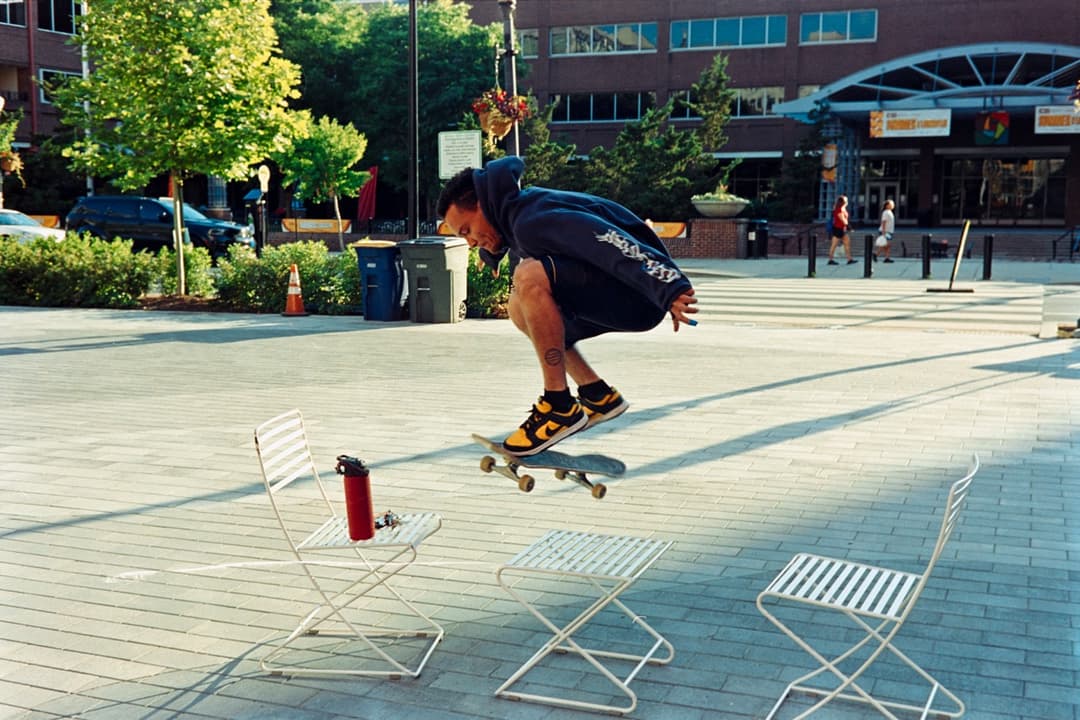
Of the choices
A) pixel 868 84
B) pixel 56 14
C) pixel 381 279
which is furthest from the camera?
pixel 56 14

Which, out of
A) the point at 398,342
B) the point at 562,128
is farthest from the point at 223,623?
the point at 562,128

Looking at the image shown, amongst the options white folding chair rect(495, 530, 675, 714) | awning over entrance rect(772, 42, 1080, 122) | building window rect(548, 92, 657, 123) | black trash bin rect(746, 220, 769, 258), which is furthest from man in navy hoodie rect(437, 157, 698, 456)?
building window rect(548, 92, 657, 123)

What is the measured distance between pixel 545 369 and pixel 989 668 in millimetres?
2367

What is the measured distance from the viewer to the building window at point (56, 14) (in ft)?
180

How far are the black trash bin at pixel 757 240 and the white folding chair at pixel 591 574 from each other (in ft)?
94.9

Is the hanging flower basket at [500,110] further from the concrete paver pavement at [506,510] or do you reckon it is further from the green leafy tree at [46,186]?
the green leafy tree at [46,186]

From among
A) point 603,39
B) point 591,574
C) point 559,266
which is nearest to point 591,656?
point 591,574

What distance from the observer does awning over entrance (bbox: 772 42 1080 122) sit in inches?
1677

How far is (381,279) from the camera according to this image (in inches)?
722

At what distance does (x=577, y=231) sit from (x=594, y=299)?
344 mm

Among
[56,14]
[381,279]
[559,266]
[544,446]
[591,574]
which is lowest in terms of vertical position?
[591,574]

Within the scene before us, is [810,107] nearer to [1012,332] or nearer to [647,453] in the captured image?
[1012,332]

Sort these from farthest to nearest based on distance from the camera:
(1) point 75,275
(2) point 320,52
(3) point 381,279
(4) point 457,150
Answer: (2) point 320,52, (1) point 75,275, (4) point 457,150, (3) point 381,279

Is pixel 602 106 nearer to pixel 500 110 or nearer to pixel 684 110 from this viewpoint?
pixel 684 110
